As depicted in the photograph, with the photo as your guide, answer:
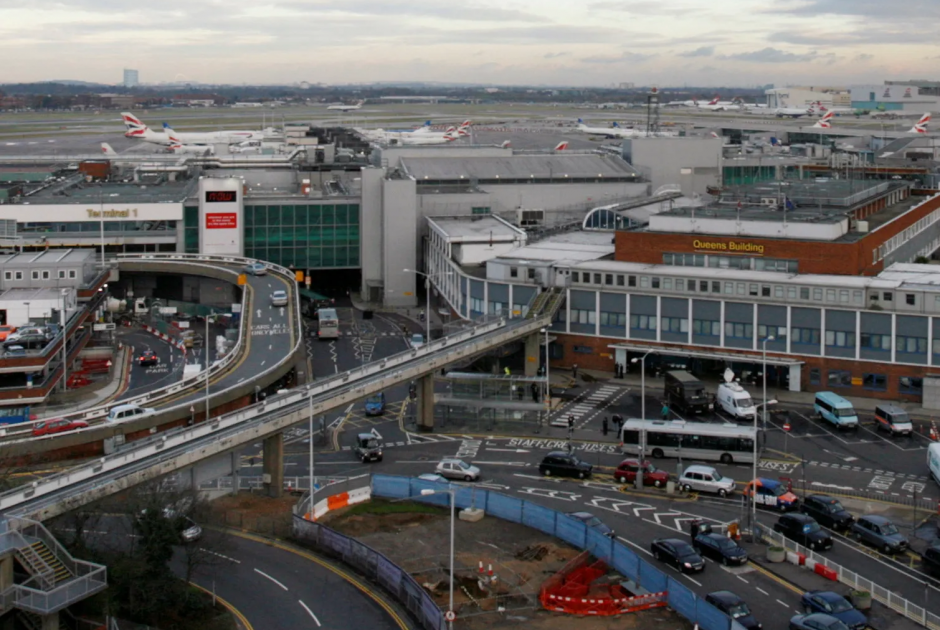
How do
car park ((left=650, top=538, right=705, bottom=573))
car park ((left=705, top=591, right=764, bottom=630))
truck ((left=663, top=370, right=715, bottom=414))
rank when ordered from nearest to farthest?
car park ((left=705, top=591, right=764, bottom=630)), car park ((left=650, top=538, right=705, bottom=573)), truck ((left=663, top=370, right=715, bottom=414))

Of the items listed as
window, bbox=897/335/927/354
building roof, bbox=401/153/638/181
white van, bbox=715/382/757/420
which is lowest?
white van, bbox=715/382/757/420

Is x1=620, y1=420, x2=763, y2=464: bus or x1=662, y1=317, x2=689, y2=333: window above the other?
x1=662, y1=317, x2=689, y2=333: window

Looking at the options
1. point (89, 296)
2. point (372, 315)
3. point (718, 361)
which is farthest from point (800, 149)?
point (89, 296)

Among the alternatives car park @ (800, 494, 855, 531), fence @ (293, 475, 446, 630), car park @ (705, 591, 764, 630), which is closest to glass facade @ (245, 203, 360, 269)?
fence @ (293, 475, 446, 630)

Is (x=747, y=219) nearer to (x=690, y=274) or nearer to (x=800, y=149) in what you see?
(x=690, y=274)

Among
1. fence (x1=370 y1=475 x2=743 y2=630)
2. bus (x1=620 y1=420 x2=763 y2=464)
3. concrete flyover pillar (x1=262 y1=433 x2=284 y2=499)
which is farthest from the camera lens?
bus (x1=620 y1=420 x2=763 y2=464)

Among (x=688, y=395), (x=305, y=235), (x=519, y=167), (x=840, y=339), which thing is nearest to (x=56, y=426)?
(x=688, y=395)

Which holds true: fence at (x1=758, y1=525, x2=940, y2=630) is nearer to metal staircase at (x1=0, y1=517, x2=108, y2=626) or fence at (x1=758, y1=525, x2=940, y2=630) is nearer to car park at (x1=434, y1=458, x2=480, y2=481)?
car park at (x1=434, y1=458, x2=480, y2=481)

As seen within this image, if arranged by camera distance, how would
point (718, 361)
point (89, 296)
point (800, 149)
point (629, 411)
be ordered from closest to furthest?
point (629, 411), point (718, 361), point (89, 296), point (800, 149)
